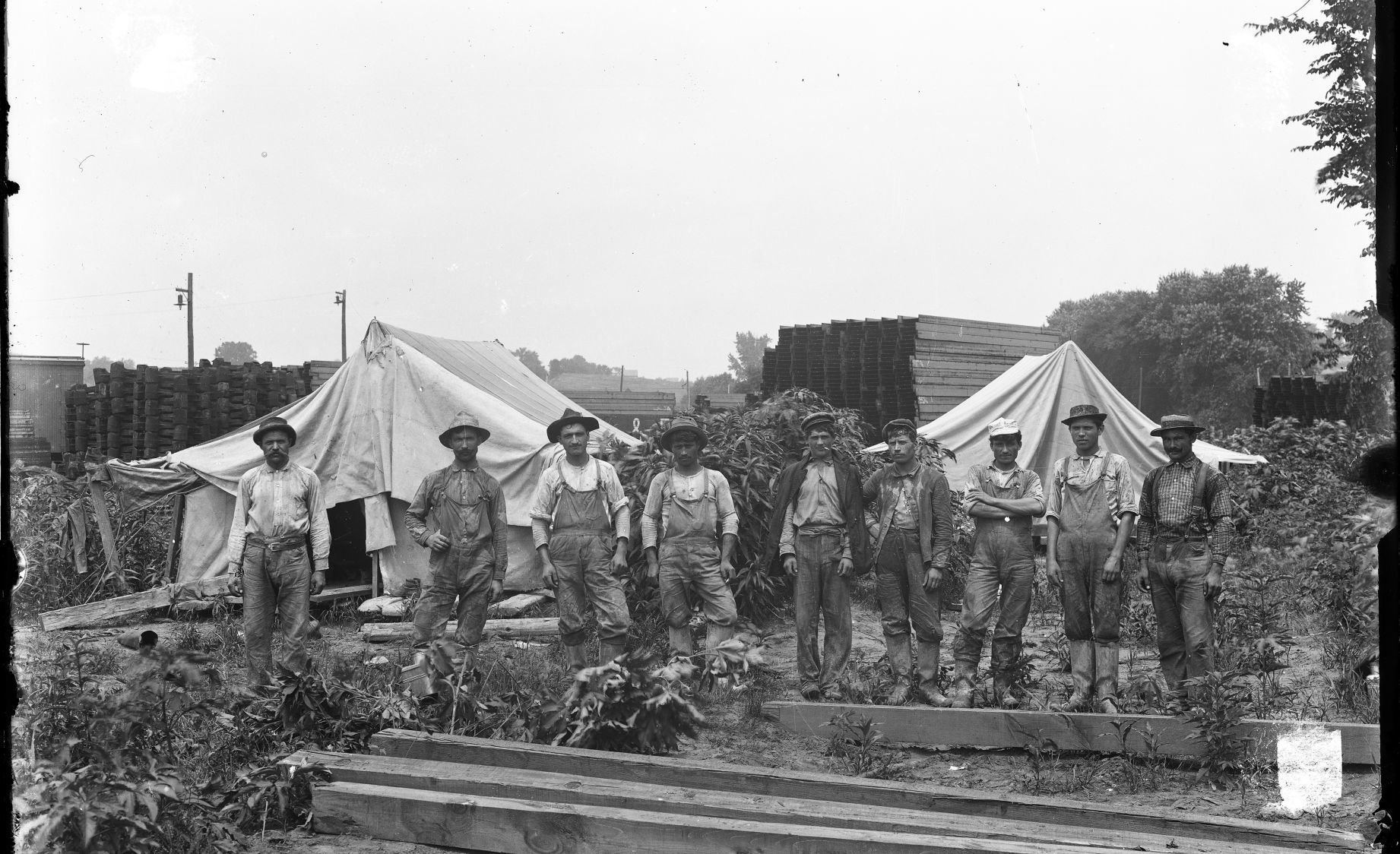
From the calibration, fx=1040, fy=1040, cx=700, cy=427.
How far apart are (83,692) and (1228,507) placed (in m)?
5.92

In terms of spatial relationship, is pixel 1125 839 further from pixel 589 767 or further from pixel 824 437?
pixel 824 437

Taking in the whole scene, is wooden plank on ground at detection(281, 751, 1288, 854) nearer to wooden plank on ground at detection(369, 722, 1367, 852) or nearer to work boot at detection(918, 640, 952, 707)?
wooden plank on ground at detection(369, 722, 1367, 852)

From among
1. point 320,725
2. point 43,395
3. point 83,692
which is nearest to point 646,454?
point 320,725

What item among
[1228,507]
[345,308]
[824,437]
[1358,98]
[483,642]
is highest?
[345,308]

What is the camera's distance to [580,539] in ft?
23.0

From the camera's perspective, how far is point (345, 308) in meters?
33.3

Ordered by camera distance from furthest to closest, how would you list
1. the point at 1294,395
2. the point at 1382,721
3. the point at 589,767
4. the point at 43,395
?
the point at 43,395, the point at 1294,395, the point at 589,767, the point at 1382,721

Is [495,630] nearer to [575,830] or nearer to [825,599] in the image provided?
[825,599]

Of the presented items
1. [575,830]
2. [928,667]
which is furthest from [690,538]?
[575,830]

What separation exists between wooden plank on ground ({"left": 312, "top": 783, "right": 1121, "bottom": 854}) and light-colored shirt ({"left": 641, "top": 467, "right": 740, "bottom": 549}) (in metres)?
3.11

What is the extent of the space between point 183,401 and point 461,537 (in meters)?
8.95

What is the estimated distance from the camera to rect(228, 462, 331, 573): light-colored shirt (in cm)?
680

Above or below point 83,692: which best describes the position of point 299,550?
above

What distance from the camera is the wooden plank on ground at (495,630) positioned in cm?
875
